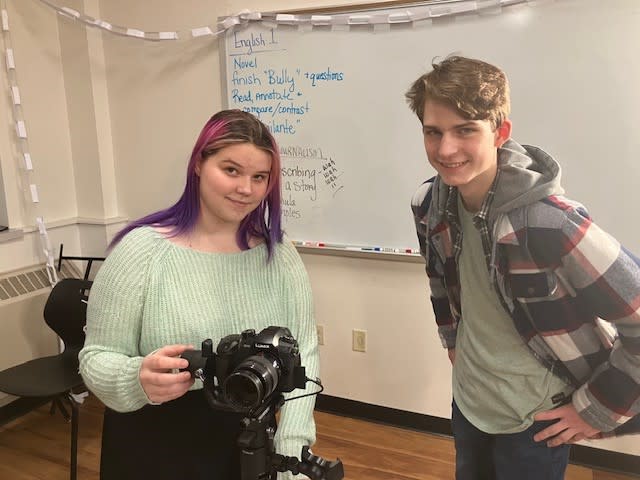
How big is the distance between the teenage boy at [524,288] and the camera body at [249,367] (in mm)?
435

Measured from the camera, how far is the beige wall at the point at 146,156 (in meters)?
2.38

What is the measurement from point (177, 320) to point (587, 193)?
5.24 feet

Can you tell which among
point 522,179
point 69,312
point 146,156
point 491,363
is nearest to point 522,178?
point 522,179

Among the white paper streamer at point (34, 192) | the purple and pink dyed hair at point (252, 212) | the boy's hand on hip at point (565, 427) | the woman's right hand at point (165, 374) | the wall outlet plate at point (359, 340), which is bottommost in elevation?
the wall outlet plate at point (359, 340)

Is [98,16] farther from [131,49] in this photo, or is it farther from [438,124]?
[438,124]

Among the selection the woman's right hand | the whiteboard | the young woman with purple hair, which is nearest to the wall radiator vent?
the whiteboard

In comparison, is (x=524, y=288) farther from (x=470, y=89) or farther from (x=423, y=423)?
(x=423, y=423)

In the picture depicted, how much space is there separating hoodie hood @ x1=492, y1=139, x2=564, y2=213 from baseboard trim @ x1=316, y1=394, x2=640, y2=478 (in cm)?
161

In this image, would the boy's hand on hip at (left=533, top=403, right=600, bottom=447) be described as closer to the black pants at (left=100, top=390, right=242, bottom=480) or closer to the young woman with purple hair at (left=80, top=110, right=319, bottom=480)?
the young woman with purple hair at (left=80, top=110, right=319, bottom=480)

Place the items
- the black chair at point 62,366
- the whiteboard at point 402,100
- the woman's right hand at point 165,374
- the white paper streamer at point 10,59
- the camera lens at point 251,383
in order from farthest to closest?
the white paper streamer at point 10,59
the black chair at point 62,366
the whiteboard at point 402,100
the woman's right hand at point 165,374
the camera lens at point 251,383

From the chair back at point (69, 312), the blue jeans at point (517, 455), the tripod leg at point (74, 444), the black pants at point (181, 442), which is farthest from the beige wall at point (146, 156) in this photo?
the black pants at point (181, 442)

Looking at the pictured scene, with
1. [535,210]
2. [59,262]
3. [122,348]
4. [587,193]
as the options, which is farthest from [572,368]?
[59,262]

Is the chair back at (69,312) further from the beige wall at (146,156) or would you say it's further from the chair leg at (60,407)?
the chair leg at (60,407)

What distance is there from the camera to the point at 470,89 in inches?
39.0
